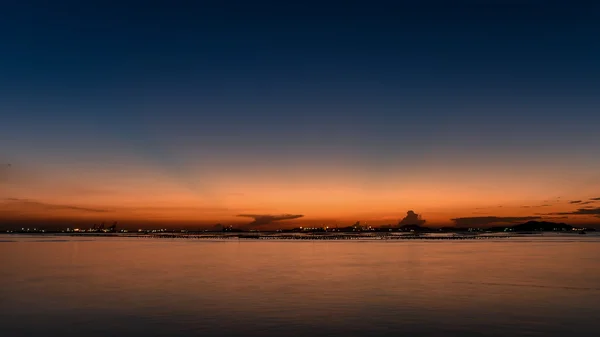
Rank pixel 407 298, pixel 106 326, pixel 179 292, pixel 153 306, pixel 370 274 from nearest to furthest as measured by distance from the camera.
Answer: pixel 106 326, pixel 153 306, pixel 407 298, pixel 179 292, pixel 370 274

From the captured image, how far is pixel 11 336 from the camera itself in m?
22.2

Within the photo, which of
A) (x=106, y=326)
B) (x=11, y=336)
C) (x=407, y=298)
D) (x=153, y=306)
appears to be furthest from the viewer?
(x=407, y=298)

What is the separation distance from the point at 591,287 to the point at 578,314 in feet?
40.9

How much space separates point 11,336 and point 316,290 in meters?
19.2

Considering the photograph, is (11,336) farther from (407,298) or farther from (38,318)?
(407,298)

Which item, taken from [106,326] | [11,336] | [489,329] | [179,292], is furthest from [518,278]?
[11,336]

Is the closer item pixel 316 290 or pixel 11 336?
pixel 11 336

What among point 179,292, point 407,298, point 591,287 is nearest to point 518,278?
point 591,287

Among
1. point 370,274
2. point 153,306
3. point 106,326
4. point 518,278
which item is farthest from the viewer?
point 370,274

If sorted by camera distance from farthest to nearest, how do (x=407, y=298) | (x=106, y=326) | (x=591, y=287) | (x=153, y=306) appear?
(x=591, y=287), (x=407, y=298), (x=153, y=306), (x=106, y=326)

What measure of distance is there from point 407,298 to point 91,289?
2196 cm

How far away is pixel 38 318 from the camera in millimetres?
26250

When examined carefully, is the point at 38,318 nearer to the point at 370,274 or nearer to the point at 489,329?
the point at 489,329

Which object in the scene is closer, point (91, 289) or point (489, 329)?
point (489, 329)
